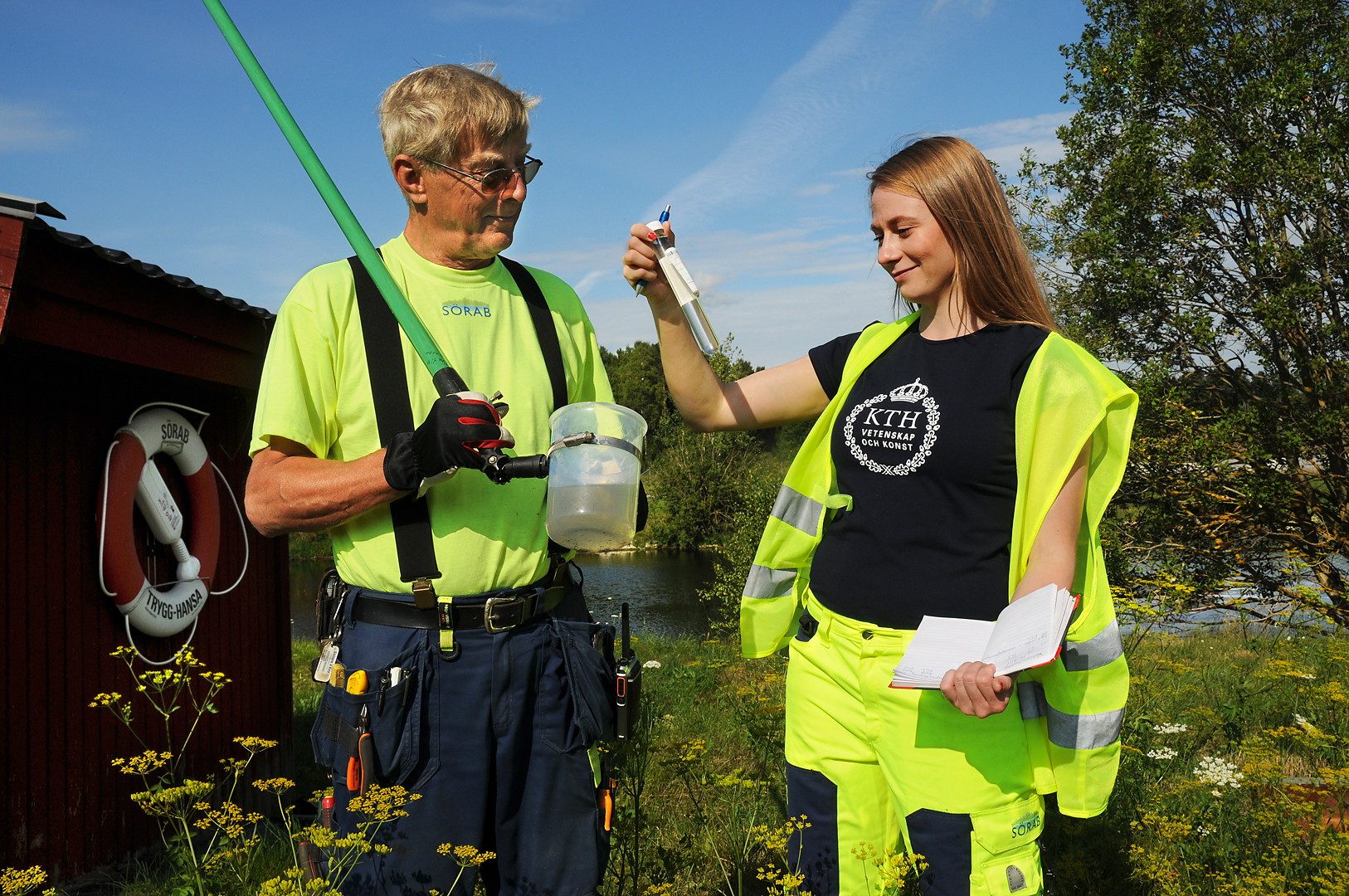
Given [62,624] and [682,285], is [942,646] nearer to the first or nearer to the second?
[682,285]

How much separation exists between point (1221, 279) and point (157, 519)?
11.8m

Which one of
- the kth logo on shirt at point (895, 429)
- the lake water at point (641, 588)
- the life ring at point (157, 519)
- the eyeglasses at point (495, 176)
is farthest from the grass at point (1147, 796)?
the lake water at point (641, 588)

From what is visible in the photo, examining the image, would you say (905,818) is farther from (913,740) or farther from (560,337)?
(560,337)

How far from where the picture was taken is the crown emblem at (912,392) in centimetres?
198

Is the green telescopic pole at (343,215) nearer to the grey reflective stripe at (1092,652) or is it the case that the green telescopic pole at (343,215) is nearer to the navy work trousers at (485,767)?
the navy work trousers at (485,767)

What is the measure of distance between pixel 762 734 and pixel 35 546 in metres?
3.32

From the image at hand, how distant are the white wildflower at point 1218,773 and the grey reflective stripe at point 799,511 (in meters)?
2.08

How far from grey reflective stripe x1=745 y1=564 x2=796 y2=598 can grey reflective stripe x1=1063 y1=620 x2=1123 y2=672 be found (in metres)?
0.68

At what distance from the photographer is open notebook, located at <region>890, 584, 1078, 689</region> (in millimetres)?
1536

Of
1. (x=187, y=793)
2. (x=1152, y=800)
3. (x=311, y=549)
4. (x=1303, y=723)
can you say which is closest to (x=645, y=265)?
(x=187, y=793)

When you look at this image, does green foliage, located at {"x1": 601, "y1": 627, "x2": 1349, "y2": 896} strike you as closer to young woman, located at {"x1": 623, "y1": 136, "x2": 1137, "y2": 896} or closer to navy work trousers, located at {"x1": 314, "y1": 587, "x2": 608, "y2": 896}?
young woman, located at {"x1": 623, "y1": 136, "x2": 1137, "y2": 896}

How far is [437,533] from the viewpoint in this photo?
1.89 metres

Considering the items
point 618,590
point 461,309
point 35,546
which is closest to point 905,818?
point 461,309

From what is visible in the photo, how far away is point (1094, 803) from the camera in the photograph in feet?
6.00
